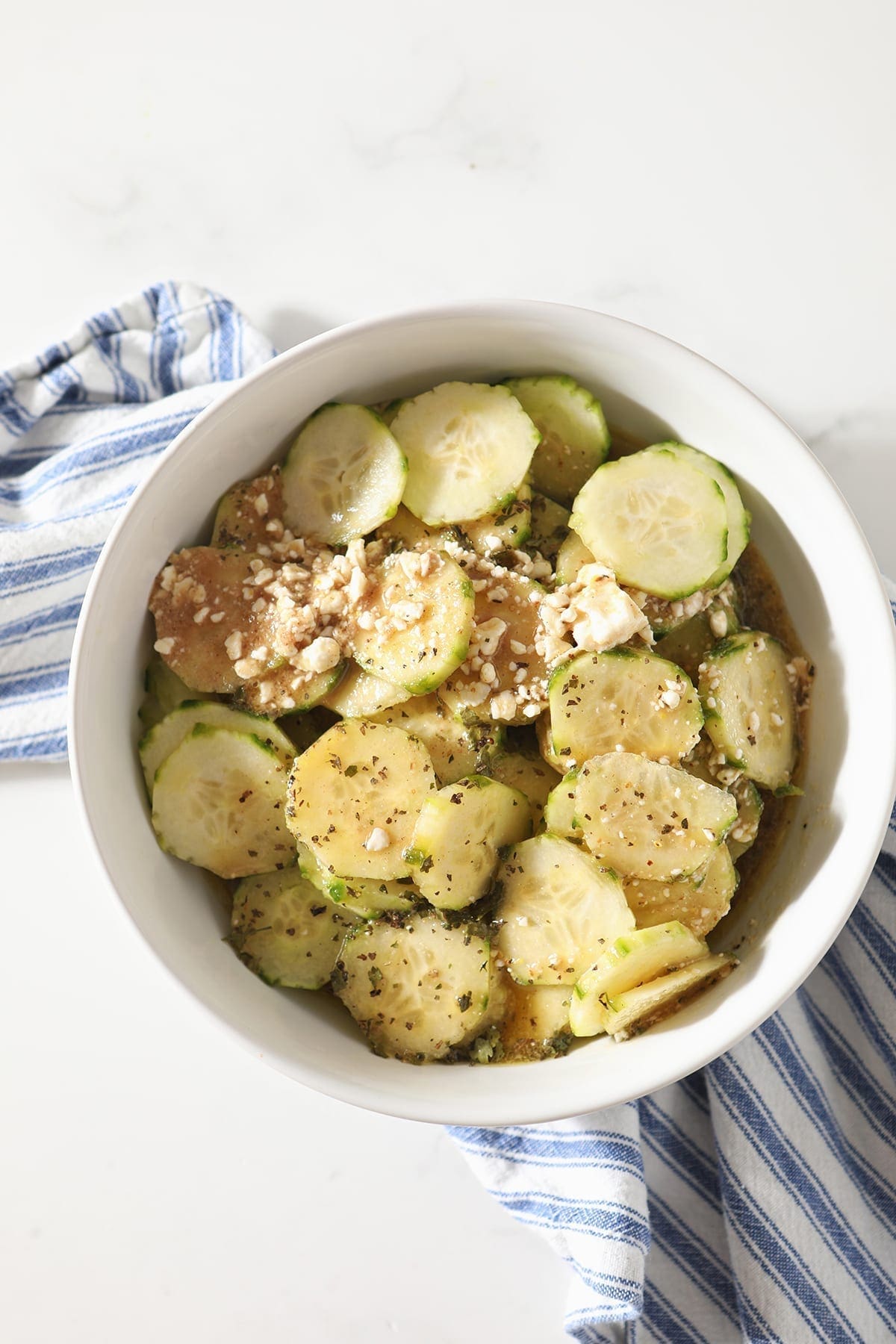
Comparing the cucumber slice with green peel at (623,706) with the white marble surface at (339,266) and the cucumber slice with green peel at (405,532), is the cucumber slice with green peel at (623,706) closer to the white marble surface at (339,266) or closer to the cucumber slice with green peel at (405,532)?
the cucumber slice with green peel at (405,532)

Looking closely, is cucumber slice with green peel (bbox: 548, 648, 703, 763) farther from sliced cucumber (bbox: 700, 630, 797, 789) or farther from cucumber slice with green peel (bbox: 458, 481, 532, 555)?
cucumber slice with green peel (bbox: 458, 481, 532, 555)

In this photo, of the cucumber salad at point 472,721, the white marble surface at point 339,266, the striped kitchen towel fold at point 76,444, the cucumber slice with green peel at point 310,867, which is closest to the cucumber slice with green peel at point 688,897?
the cucumber salad at point 472,721

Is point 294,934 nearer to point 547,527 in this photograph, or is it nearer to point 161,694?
point 161,694

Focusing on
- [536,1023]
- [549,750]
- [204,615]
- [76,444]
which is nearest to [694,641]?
[549,750]

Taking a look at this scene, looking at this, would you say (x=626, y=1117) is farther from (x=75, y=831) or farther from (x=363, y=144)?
(x=363, y=144)

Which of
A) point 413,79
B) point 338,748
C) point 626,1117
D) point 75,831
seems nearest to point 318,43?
point 413,79

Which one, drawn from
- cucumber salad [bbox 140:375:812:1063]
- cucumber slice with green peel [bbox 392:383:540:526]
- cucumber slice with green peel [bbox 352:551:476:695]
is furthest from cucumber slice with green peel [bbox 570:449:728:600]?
Answer: cucumber slice with green peel [bbox 352:551:476:695]

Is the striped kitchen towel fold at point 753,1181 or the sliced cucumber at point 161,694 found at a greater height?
the sliced cucumber at point 161,694
